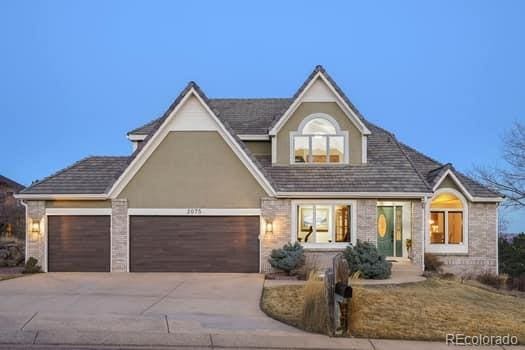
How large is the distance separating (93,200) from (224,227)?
16.6 ft

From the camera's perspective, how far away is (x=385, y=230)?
67.9ft

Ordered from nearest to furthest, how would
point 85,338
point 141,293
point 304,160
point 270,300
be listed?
point 85,338, point 270,300, point 141,293, point 304,160

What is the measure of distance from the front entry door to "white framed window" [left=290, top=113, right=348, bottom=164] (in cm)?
297

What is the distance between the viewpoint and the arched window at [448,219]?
20.4 meters

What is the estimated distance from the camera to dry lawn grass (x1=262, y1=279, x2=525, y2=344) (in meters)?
9.63

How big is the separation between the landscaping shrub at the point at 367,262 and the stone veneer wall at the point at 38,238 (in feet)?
37.1

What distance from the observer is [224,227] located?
18438 mm

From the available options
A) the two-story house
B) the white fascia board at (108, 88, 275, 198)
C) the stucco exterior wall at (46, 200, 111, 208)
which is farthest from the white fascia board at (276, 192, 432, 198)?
the stucco exterior wall at (46, 200, 111, 208)

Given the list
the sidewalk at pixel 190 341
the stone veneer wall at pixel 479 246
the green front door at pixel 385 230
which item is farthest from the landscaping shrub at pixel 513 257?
the sidewalk at pixel 190 341

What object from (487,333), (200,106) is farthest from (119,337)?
(200,106)

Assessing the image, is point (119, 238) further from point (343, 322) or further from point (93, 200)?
point (343, 322)

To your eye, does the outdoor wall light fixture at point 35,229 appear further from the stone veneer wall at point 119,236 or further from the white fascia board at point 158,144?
the white fascia board at point 158,144

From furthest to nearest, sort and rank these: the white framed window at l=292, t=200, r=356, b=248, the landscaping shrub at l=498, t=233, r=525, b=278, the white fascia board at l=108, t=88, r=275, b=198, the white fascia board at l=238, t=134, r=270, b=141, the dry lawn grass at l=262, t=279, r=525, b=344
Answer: the landscaping shrub at l=498, t=233, r=525, b=278
the white fascia board at l=238, t=134, r=270, b=141
the white framed window at l=292, t=200, r=356, b=248
the white fascia board at l=108, t=88, r=275, b=198
the dry lawn grass at l=262, t=279, r=525, b=344

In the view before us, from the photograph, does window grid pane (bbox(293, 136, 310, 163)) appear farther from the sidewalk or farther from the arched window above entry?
the sidewalk
